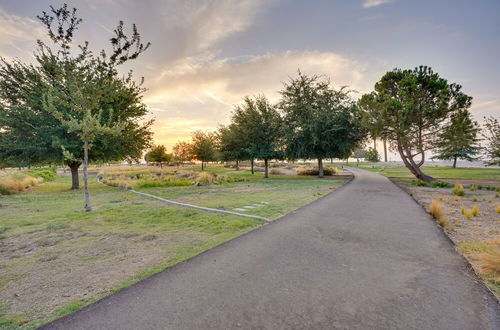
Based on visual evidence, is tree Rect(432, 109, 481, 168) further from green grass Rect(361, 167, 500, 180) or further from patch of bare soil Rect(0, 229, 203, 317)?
patch of bare soil Rect(0, 229, 203, 317)

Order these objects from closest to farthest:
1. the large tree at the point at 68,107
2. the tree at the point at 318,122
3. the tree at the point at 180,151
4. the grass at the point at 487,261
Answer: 1. the grass at the point at 487,261
2. the large tree at the point at 68,107
3. the tree at the point at 318,122
4. the tree at the point at 180,151

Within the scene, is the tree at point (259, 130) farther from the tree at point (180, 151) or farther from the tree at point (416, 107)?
the tree at point (180, 151)

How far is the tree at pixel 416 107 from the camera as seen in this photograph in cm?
1961

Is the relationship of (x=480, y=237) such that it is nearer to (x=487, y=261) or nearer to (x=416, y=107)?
(x=487, y=261)

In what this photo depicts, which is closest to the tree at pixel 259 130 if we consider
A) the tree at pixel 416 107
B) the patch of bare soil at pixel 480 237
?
the tree at pixel 416 107

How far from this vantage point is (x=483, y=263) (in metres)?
4.05

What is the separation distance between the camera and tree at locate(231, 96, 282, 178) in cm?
2941

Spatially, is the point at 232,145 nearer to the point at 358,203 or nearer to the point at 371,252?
the point at 358,203

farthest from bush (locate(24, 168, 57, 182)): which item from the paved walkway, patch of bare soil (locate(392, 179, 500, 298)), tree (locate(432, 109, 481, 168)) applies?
tree (locate(432, 109, 481, 168))

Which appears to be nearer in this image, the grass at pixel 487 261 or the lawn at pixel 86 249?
the lawn at pixel 86 249

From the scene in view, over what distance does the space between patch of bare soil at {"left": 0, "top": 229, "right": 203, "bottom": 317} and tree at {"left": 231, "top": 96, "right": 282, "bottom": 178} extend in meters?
23.6

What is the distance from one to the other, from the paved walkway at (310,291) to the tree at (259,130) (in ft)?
78.7

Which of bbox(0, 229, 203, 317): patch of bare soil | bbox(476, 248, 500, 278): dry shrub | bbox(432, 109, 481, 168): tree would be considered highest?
bbox(432, 109, 481, 168): tree

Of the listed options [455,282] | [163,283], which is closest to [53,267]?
[163,283]
